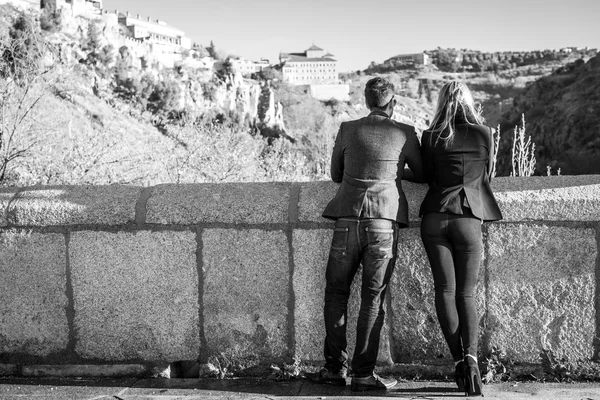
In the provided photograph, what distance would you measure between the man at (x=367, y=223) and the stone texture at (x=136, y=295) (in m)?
0.85

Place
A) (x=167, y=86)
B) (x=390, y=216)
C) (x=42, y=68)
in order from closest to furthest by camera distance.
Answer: (x=390, y=216)
(x=42, y=68)
(x=167, y=86)

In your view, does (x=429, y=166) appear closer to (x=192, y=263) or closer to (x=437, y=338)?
(x=437, y=338)

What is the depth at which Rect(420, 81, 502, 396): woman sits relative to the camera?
126 inches

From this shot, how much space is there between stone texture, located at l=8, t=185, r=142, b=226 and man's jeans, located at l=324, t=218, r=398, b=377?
1241 millimetres

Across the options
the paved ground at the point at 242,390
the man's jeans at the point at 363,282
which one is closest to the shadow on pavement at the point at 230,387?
the paved ground at the point at 242,390

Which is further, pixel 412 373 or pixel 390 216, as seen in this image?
pixel 412 373

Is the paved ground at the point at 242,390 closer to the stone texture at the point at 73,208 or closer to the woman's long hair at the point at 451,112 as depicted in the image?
the stone texture at the point at 73,208

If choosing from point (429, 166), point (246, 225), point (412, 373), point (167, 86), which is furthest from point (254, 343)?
point (167, 86)

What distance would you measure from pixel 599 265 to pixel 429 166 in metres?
1.09

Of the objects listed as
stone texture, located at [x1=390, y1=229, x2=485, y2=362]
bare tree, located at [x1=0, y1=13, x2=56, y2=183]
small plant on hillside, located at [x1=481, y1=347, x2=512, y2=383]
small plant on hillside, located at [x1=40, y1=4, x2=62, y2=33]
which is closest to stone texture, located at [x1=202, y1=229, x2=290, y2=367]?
stone texture, located at [x1=390, y1=229, x2=485, y2=362]

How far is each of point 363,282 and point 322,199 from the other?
Result: 1.74ft

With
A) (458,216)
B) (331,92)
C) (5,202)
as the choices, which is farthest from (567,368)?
(331,92)

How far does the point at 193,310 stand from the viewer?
143 inches

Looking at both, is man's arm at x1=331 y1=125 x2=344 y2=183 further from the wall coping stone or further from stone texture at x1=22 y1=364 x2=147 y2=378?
stone texture at x1=22 y1=364 x2=147 y2=378
